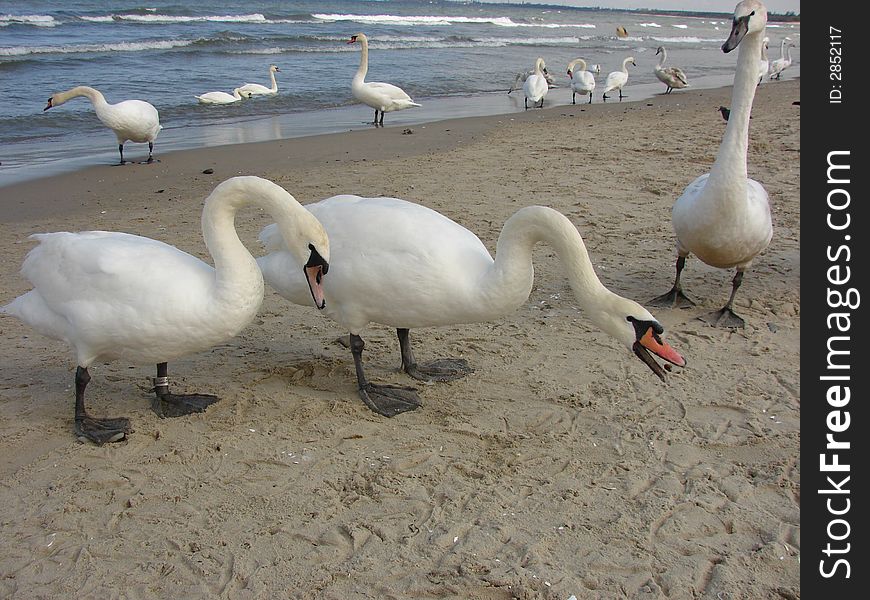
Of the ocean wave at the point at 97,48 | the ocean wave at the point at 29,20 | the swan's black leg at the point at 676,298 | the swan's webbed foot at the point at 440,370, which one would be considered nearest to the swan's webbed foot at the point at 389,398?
the swan's webbed foot at the point at 440,370

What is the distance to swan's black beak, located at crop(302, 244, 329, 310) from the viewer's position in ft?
12.2

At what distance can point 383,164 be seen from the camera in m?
10.5

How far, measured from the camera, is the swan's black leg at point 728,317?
534cm

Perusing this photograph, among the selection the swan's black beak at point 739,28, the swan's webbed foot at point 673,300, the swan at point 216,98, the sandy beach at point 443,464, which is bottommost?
the sandy beach at point 443,464

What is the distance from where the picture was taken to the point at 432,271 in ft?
13.0

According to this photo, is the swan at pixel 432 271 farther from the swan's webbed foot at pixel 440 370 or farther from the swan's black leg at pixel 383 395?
the swan's webbed foot at pixel 440 370

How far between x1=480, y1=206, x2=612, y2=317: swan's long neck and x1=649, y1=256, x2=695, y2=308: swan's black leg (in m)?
1.97

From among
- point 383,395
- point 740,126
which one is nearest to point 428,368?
point 383,395

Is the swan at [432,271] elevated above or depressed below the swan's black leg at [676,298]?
above

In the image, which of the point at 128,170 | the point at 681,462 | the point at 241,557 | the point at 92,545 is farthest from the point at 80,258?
the point at 128,170

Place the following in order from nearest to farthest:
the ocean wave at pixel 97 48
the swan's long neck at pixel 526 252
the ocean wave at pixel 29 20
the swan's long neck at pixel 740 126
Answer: the swan's long neck at pixel 526 252, the swan's long neck at pixel 740 126, the ocean wave at pixel 97 48, the ocean wave at pixel 29 20

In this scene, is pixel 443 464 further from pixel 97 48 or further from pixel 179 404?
pixel 97 48

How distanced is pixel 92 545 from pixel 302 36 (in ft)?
102

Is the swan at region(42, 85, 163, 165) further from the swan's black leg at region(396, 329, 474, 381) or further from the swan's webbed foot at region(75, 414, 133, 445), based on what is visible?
the swan's webbed foot at region(75, 414, 133, 445)
